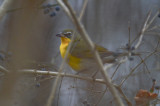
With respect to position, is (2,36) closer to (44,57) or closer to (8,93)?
(44,57)

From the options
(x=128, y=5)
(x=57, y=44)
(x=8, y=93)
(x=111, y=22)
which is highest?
(x=128, y=5)

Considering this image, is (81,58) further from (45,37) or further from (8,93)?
(45,37)

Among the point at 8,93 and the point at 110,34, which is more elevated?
the point at 110,34

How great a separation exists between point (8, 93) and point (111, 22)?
7780 millimetres

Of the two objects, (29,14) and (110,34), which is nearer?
(29,14)

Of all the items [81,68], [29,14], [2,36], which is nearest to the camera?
[29,14]

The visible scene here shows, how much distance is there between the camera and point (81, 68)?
3707 mm

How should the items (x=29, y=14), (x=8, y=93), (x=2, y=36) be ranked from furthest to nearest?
1. (x=2, y=36)
2. (x=29, y=14)
3. (x=8, y=93)

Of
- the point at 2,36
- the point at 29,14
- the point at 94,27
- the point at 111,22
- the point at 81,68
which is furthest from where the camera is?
the point at 111,22

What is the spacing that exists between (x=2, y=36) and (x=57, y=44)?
5.36 ft

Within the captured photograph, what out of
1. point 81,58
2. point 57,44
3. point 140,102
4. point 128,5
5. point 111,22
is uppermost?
point 128,5

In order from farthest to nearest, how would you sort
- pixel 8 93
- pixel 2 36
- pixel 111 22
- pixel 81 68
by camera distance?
pixel 111 22, pixel 2 36, pixel 81 68, pixel 8 93

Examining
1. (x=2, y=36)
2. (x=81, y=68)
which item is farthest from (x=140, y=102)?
(x=2, y=36)

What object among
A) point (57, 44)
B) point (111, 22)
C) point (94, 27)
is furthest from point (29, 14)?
point (111, 22)
